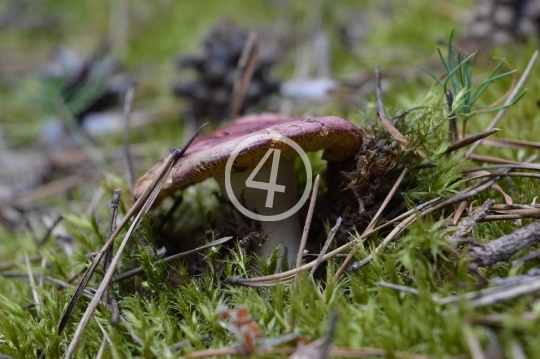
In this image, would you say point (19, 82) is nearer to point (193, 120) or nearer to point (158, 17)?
point (158, 17)

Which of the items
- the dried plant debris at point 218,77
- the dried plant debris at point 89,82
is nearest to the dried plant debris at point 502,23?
the dried plant debris at point 218,77

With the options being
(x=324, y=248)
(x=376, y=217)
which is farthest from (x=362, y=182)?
(x=324, y=248)

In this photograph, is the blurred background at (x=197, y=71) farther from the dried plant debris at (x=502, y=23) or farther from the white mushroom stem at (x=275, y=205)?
the white mushroom stem at (x=275, y=205)

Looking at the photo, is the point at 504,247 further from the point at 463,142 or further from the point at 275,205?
the point at 275,205

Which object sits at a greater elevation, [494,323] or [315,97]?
[315,97]

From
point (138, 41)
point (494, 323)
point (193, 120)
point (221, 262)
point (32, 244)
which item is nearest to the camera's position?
point (494, 323)

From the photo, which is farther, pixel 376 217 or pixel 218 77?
pixel 218 77

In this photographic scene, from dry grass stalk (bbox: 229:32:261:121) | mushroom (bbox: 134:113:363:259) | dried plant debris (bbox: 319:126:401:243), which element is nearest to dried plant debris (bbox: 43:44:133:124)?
dry grass stalk (bbox: 229:32:261:121)

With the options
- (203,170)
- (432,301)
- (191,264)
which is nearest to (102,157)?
(191,264)
